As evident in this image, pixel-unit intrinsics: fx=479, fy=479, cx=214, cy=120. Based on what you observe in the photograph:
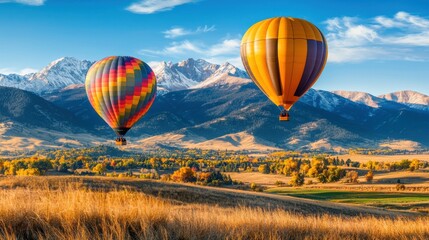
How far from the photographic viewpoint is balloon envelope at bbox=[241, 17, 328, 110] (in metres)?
53.9

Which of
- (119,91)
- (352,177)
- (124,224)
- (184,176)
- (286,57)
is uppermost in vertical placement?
(286,57)

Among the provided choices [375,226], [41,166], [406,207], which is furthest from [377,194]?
[41,166]

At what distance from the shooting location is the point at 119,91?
67688 mm

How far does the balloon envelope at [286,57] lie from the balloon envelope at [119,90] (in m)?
20.5

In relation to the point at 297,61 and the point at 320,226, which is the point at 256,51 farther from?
the point at 320,226

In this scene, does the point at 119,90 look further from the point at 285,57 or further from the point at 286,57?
the point at 286,57

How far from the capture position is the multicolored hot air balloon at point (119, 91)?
6812 cm

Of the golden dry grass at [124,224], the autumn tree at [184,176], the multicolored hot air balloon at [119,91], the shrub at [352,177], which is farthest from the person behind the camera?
the shrub at [352,177]

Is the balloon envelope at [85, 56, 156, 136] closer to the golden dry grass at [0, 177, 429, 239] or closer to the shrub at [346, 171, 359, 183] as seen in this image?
the golden dry grass at [0, 177, 429, 239]

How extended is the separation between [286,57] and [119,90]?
84.5ft

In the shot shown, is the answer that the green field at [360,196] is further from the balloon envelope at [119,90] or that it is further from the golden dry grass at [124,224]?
the golden dry grass at [124,224]

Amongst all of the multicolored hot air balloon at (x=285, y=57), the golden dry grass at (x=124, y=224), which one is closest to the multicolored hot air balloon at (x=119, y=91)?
the multicolored hot air balloon at (x=285, y=57)

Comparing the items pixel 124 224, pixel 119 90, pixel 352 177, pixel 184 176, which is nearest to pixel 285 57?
pixel 119 90

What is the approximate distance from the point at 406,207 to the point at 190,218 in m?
88.4
